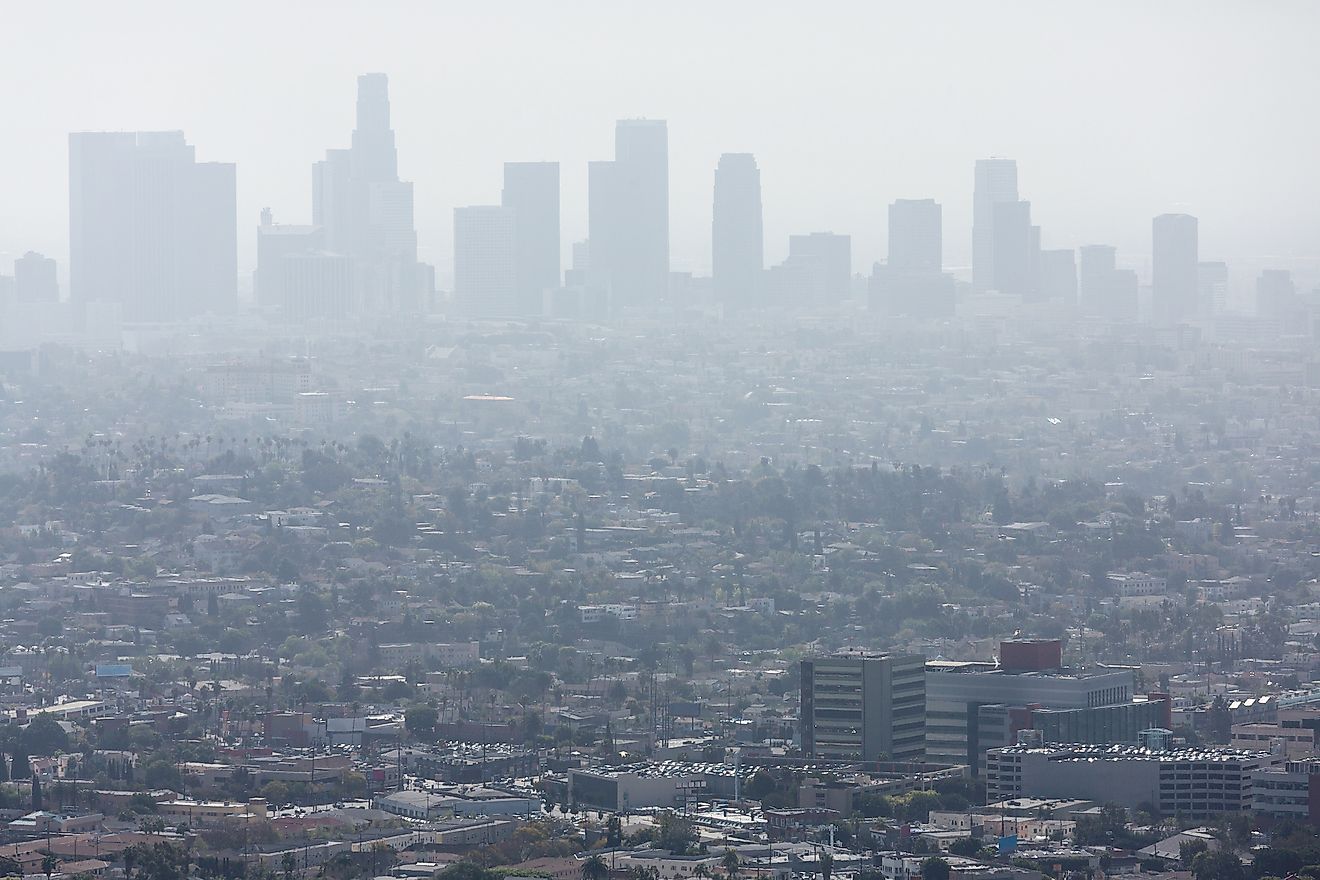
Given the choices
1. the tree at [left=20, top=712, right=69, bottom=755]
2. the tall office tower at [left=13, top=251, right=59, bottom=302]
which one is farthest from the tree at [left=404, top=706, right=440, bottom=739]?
the tall office tower at [left=13, top=251, right=59, bottom=302]

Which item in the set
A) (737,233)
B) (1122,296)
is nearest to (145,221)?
(737,233)

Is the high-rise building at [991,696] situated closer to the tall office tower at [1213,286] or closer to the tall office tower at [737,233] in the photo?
the tall office tower at [1213,286]

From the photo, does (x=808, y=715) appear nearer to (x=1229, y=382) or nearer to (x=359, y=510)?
(x=359, y=510)

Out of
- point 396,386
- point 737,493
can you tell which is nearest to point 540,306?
point 396,386

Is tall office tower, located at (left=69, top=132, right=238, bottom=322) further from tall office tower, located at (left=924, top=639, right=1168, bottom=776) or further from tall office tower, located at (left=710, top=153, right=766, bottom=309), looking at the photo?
tall office tower, located at (left=924, top=639, right=1168, bottom=776)

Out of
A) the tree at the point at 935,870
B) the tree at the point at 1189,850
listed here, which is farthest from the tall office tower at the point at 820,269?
the tree at the point at 935,870
